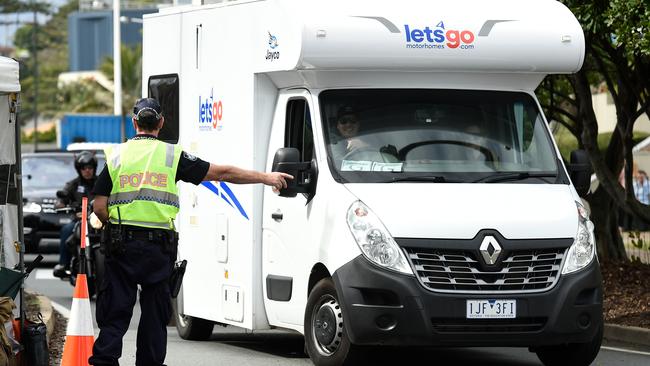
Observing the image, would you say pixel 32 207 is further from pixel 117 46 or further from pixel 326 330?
pixel 117 46

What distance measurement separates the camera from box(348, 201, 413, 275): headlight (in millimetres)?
9594

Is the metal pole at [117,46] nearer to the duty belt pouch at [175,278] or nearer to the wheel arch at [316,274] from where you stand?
the wheel arch at [316,274]

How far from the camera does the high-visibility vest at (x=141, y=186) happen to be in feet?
29.1

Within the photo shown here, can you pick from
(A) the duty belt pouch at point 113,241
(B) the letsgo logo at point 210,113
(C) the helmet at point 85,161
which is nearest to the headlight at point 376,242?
(A) the duty belt pouch at point 113,241

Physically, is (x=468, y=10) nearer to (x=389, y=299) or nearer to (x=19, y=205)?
(x=389, y=299)

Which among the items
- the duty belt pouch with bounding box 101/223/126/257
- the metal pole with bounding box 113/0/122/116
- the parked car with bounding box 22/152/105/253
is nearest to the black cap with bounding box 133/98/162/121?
the duty belt pouch with bounding box 101/223/126/257

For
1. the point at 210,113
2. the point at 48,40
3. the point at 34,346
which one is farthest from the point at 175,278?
the point at 48,40

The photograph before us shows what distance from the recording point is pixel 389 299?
31.6ft

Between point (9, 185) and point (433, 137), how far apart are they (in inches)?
115

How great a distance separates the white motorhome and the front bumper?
1 cm

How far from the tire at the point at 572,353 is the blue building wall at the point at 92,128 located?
45.3m

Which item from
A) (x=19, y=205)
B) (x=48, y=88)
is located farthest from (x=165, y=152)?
(x=48, y=88)

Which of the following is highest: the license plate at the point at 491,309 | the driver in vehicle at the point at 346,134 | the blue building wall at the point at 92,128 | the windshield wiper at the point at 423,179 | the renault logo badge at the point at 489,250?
the driver in vehicle at the point at 346,134

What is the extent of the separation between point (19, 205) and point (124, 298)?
5.09 ft
